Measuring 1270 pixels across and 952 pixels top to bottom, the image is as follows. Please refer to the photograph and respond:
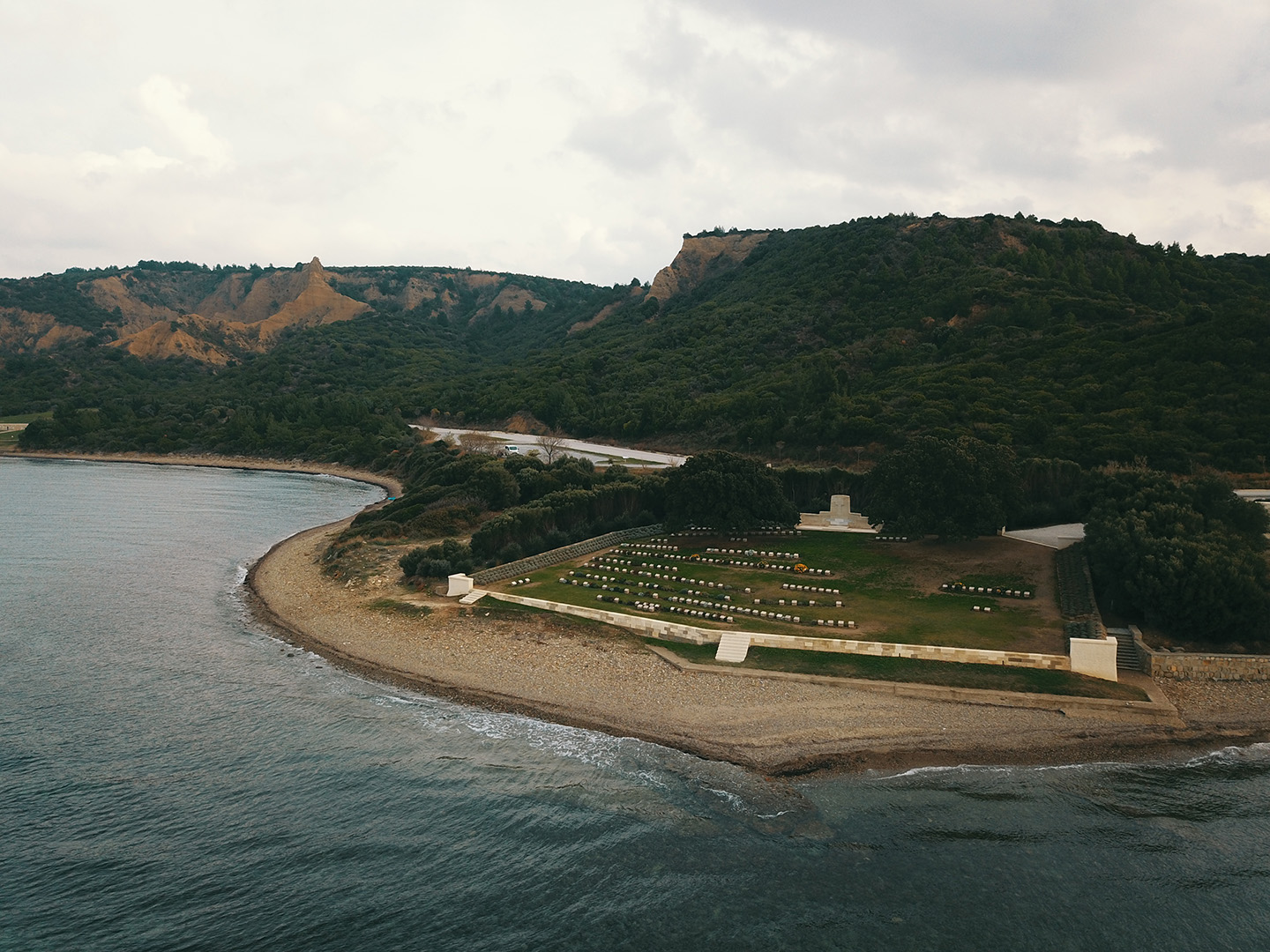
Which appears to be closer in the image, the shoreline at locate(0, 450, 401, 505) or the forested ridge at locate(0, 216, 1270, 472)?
the forested ridge at locate(0, 216, 1270, 472)

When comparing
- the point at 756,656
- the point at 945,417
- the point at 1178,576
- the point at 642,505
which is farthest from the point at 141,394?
the point at 1178,576

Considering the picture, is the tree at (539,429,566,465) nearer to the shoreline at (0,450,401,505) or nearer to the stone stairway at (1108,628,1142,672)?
the shoreline at (0,450,401,505)

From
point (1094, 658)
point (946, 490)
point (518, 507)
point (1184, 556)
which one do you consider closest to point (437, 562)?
point (518, 507)

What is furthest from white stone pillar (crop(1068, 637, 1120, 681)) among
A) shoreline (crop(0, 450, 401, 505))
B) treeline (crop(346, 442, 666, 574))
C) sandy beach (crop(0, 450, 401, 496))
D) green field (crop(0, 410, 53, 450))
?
green field (crop(0, 410, 53, 450))

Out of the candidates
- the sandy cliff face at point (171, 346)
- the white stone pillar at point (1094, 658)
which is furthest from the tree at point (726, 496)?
the sandy cliff face at point (171, 346)

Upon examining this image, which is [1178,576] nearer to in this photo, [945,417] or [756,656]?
[756,656]

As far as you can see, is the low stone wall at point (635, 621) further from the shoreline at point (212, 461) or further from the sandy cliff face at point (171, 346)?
the sandy cliff face at point (171, 346)
